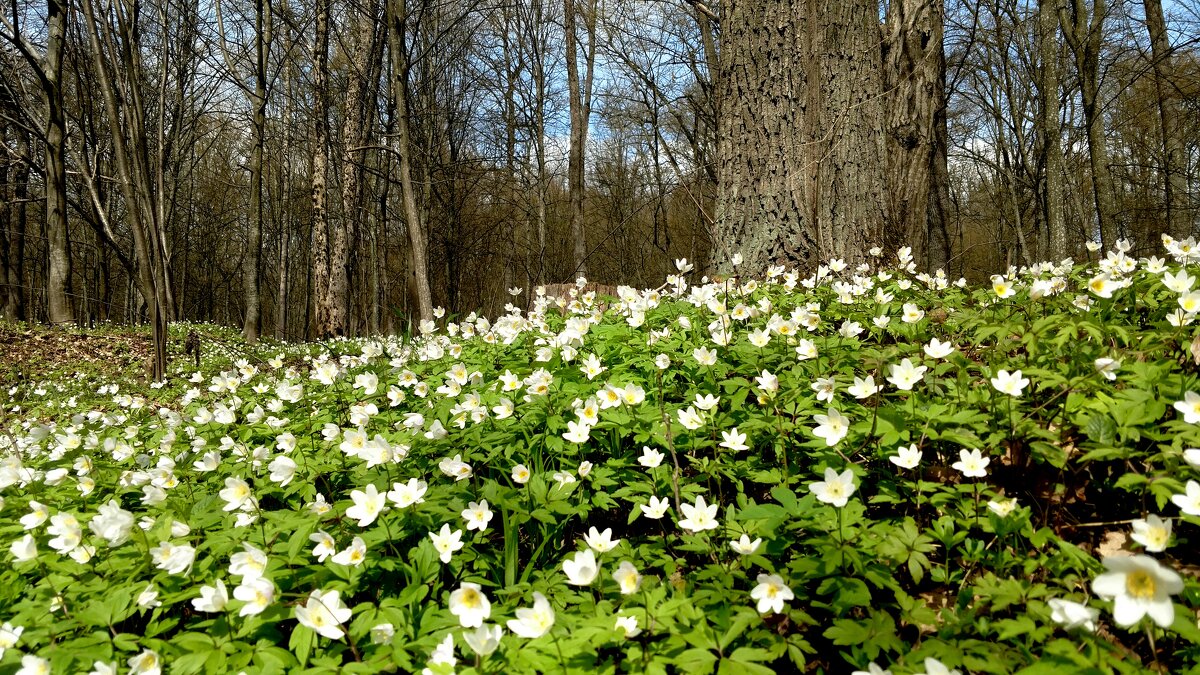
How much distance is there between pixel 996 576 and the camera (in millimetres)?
1446

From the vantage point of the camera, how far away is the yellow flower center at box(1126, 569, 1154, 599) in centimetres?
93

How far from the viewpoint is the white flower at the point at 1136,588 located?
892 mm

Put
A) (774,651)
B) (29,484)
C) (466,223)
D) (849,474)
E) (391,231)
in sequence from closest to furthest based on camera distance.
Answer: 1. (774,651)
2. (849,474)
3. (29,484)
4. (466,223)
5. (391,231)

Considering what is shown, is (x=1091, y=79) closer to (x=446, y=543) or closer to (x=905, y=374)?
(x=905, y=374)

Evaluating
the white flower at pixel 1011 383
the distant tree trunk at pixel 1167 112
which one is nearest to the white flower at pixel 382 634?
the white flower at pixel 1011 383

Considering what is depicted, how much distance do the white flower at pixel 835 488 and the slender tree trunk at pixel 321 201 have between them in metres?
11.8

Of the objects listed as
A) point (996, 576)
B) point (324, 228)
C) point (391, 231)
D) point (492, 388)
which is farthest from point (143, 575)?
point (391, 231)

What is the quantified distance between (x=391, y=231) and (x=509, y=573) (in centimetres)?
2376

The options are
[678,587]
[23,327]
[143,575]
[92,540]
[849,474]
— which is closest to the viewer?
[849,474]

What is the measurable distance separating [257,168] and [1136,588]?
14231 millimetres

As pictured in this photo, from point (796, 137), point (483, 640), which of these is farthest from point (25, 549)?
point (796, 137)

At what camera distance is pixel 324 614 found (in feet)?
4.54

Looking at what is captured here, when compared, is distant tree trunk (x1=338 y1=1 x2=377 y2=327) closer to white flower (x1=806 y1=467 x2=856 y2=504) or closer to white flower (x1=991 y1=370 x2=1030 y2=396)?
white flower (x1=806 y1=467 x2=856 y2=504)

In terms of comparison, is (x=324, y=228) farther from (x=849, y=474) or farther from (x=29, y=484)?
(x=849, y=474)
